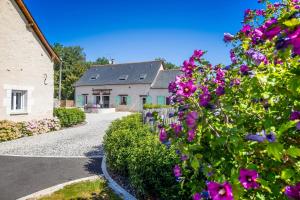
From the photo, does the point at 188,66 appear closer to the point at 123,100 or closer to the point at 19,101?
the point at 19,101

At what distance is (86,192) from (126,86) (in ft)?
104

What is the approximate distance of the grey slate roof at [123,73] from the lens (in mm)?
36781

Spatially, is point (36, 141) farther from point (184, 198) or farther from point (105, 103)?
point (105, 103)

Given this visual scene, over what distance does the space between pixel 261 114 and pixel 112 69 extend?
40167 millimetres

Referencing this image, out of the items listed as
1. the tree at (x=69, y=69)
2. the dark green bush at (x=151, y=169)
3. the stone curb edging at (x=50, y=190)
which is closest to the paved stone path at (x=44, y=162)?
the stone curb edging at (x=50, y=190)

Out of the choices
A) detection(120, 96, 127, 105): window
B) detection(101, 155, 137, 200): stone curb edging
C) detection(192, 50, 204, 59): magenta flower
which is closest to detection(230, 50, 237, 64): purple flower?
detection(192, 50, 204, 59): magenta flower

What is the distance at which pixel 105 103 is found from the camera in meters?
39.3

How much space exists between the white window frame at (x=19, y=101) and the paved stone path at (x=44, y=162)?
8.04 feet

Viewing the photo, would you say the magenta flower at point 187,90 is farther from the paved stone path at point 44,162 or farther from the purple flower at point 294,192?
the paved stone path at point 44,162

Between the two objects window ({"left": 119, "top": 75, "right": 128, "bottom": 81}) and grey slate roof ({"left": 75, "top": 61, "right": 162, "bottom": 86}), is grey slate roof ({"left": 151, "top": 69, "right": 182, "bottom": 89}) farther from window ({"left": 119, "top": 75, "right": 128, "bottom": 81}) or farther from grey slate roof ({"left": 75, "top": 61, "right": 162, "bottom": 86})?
window ({"left": 119, "top": 75, "right": 128, "bottom": 81})

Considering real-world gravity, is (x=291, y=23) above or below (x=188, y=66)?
below

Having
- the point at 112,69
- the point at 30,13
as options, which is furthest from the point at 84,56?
the point at 30,13

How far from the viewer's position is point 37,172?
734cm

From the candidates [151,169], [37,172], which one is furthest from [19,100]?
[151,169]
